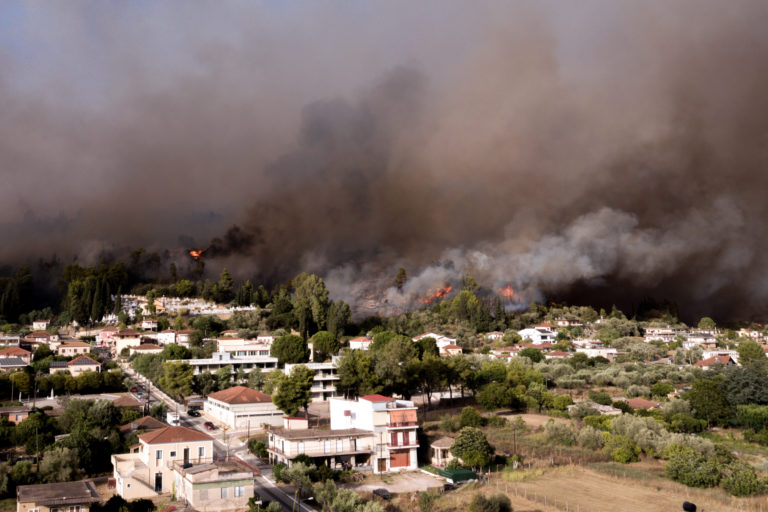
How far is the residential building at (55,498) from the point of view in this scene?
1992 centimetres

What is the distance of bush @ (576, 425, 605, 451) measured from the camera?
29656mm

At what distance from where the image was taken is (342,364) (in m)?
38.3

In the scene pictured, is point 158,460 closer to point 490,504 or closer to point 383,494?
point 383,494

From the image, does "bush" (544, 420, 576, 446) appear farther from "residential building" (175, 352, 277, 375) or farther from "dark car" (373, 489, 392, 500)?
"residential building" (175, 352, 277, 375)

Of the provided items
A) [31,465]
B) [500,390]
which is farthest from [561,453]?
[31,465]

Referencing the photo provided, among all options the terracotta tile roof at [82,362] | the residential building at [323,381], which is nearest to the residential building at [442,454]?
the residential building at [323,381]

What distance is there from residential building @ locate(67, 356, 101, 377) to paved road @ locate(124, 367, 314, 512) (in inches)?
131

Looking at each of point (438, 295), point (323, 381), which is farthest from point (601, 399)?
point (438, 295)

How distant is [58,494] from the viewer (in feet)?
68.2

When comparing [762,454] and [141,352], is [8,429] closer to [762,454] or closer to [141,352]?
[141,352]

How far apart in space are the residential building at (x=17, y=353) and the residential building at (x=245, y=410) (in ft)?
67.5

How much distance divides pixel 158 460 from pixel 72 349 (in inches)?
1343

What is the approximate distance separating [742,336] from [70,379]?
71389mm

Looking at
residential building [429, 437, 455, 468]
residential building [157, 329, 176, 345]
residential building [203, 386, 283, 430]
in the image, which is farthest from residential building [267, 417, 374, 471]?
residential building [157, 329, 176, 345]
